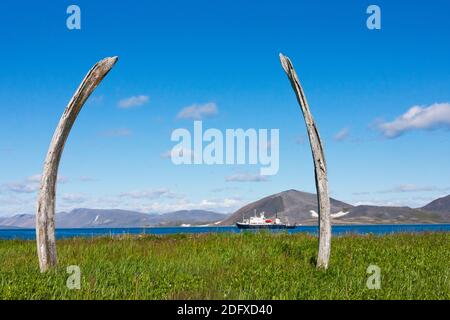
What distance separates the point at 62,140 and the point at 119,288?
5123mm

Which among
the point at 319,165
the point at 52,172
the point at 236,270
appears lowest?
the point at 236,270

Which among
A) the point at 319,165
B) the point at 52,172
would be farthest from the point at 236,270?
the point at 52,172

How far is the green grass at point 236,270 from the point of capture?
36.2 feet

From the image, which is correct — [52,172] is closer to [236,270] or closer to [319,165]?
[236,270]

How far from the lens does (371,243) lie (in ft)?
63.9

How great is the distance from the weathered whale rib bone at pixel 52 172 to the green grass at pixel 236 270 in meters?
0.63

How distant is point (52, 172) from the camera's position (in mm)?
14375

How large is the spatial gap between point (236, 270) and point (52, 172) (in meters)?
5.63

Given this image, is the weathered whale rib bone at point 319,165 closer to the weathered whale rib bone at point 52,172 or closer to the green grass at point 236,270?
the green grass at point 236,270

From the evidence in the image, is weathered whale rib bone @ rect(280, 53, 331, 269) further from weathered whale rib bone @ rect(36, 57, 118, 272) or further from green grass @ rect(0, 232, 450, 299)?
weathered whale rib bone @ rect(36, 57, 118, 272)

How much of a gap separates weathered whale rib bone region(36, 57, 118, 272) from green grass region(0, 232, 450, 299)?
63 cm

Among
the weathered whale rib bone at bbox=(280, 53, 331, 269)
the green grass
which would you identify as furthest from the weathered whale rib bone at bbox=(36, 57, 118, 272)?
the weathered whale rib bone at bbox=(280, 53, 331, 269)

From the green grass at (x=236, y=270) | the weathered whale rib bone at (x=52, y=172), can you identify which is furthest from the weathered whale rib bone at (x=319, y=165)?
the weathered whale rib bone at (x=52, y=172)

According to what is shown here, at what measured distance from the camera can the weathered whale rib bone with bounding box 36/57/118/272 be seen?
46.8 feet
